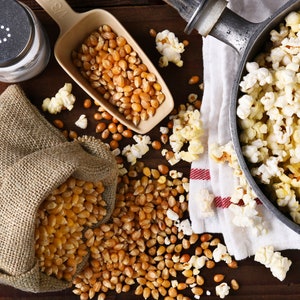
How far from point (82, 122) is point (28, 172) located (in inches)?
8.3

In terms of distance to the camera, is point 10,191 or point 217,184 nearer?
point 10,191

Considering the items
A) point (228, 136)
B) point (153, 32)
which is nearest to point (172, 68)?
point (153, 32)

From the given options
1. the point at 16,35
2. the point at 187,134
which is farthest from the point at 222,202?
the point at 16,35

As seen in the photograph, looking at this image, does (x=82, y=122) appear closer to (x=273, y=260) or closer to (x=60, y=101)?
(x=60, y=101)

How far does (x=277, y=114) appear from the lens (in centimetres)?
129

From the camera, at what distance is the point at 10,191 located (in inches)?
53.2

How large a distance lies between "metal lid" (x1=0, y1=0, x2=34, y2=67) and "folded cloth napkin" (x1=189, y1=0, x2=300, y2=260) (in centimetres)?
39

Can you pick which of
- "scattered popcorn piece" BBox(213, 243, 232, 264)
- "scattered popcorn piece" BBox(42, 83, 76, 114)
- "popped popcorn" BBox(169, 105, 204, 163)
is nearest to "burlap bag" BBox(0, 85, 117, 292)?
"scattered popcorn piece" BBox(42, 83, 76, 114)

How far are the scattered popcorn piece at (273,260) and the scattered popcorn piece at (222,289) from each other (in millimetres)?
104

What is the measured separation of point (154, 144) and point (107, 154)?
0.12m

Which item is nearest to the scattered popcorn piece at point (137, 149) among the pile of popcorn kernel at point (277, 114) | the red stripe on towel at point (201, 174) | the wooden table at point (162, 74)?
the wooden table at point (162, 74)

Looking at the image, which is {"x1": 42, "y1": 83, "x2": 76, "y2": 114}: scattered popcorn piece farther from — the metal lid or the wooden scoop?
the metal lid

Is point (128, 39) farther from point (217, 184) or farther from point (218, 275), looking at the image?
point (218, 275)

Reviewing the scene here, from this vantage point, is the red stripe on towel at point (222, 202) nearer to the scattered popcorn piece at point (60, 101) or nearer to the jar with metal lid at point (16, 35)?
the scattered popcorn piece at point (60, 101)
